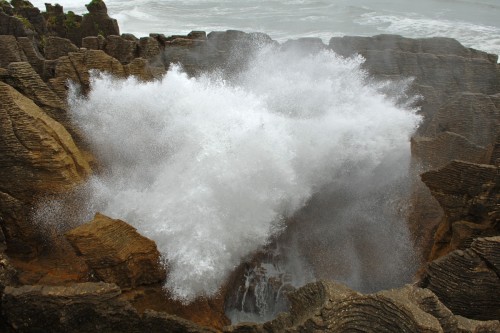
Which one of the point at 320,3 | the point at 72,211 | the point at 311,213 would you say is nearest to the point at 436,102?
the point at 311,213

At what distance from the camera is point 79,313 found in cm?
513

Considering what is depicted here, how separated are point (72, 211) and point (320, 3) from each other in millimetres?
25627

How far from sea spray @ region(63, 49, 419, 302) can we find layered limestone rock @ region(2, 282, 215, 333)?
164 centimetres

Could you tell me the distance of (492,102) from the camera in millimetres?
7359

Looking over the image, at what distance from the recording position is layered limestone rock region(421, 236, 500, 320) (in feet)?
16.9

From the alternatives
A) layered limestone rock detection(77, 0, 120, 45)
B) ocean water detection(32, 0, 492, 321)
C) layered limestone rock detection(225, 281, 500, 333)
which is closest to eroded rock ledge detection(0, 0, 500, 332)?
layered limestone rock detection(225, 281, 500, 333)

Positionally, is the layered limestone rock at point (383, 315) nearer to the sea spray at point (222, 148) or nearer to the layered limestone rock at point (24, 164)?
the sea spray at point (222, 148)

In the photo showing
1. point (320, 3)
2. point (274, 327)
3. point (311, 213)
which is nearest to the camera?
point (274, 327)

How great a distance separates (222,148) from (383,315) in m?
4.50

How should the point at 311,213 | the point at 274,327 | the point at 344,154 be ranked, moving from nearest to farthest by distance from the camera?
the point at 274,327 → the point at 311,213 → the point at 344,154

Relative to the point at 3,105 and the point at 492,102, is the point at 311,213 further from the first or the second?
the point at 3,105

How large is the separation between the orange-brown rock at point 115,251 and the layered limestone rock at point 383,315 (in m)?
2.63

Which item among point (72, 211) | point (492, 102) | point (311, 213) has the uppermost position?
point (492, 102)

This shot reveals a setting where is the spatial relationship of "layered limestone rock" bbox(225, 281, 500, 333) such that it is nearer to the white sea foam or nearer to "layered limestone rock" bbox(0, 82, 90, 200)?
"layered limestone rock" bbox(0, 82, 90, 200)
